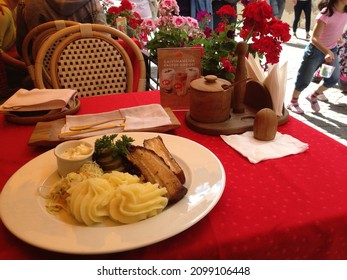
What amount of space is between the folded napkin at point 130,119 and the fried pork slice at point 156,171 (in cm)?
25

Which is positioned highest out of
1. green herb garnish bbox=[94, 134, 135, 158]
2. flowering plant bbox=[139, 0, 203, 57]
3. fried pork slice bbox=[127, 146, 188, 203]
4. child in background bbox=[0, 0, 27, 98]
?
flowering plant bbox=[139, 0, 203, 57]

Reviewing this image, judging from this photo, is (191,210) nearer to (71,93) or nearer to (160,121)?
(160,121)

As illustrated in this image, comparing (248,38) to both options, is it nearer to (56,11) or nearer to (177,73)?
(177,73)

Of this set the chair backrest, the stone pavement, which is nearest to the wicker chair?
the chair backrest

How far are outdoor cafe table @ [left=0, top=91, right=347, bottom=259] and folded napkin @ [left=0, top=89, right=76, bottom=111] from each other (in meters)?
0.25

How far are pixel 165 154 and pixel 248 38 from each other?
560 millimetres

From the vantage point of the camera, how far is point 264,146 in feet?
2.99

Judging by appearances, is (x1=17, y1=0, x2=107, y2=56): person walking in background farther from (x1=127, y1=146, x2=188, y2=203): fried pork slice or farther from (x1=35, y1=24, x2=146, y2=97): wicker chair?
(x1=127, y1=146, x2=188, y2=203): fried pork slice

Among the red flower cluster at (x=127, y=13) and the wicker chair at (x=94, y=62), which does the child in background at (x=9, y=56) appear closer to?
the red flower cluster at (x=127, y=13)

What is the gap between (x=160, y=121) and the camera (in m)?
1.03

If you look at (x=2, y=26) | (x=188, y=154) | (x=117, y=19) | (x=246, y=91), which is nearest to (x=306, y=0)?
(x=117, y=19)

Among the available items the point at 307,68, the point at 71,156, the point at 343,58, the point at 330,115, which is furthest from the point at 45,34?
the point at 343,58

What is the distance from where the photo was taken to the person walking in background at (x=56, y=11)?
7.06 feet

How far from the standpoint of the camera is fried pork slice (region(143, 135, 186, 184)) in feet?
2.41
